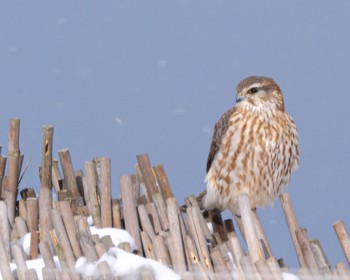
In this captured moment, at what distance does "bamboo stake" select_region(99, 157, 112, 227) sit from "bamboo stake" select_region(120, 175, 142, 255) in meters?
0.06

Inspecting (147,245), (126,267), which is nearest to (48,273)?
(126,267)

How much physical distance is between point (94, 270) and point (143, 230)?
30 centimetres

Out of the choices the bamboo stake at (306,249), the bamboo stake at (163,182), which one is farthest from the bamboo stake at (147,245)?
the bamboo stake at (306,249)

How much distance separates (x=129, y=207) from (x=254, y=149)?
2.71 ft

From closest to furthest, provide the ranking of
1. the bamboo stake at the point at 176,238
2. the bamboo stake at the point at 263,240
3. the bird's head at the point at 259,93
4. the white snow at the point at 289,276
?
1. the white snow at the point at 289,276
2. the bamboo stake at the point at 176,238
3. the bamboo stake at the point at 263,240
4. the bird's head at the point at 259,93

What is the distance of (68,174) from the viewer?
3750 millimetres

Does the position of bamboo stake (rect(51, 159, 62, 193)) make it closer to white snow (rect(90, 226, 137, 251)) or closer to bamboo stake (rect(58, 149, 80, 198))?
bamboo stake (rect(58, 149, 80, 198))

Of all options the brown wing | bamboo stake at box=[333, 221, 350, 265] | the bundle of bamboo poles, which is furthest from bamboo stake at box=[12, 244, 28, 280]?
the brown wing

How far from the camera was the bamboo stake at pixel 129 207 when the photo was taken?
3.47 meters

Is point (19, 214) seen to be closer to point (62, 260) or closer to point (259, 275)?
point (62, 260)

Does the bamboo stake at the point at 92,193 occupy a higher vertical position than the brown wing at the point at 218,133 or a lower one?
lower

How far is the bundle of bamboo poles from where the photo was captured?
3213 mm

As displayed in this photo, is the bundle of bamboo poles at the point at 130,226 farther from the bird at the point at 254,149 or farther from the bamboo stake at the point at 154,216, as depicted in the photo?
the bird at the point at 254,149

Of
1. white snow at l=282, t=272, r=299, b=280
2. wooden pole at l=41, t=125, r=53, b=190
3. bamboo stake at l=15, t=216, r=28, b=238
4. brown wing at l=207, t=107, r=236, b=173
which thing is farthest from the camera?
brown wing at l=207, t=107, r=236, b=173
